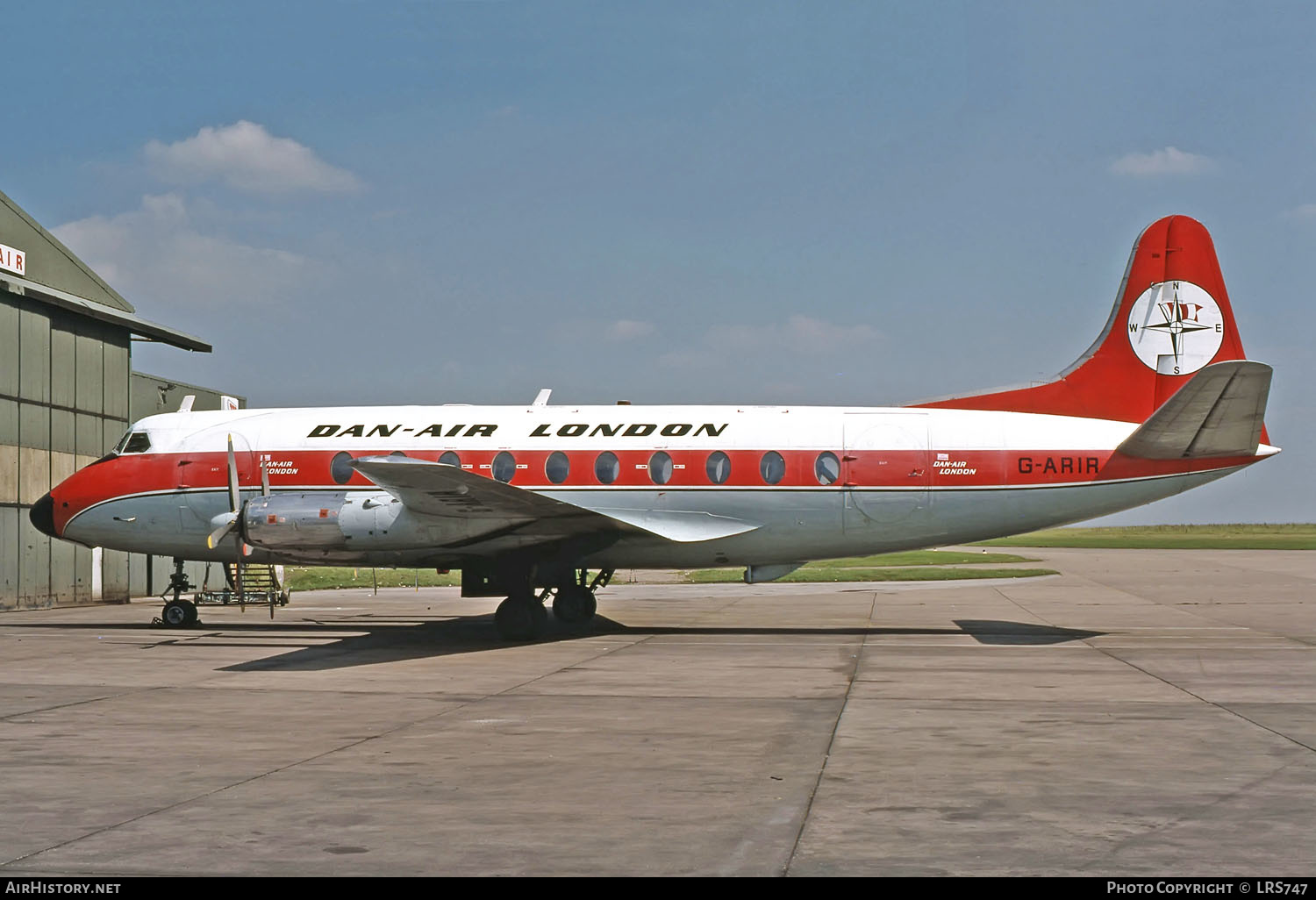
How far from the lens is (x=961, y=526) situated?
20625 millimetres

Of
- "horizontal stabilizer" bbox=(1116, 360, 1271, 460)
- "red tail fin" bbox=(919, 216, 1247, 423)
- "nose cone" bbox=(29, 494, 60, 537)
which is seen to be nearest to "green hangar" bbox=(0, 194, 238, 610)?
"nose cone" bbox=(29, 494, 60, 537)

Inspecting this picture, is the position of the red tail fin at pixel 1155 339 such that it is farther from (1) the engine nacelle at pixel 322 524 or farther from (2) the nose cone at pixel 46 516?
(2) the nose cone at pixel 46 516

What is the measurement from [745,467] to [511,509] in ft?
15.4

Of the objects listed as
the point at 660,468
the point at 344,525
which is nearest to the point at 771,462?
the point at 660,468

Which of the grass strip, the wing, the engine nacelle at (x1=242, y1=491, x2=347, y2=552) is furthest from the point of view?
the grass strip

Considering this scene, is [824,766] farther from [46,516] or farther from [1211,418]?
[46,516]

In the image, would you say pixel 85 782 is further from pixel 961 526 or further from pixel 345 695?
pixel 961 526

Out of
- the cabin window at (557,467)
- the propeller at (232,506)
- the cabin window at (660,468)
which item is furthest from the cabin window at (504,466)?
the propeller at (232,506)

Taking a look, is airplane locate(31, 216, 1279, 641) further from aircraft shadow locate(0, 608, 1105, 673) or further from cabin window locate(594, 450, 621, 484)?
aircraft shadow locate(0, 608, 1105, 673)

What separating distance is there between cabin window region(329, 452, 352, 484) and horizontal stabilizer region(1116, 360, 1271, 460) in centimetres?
1438

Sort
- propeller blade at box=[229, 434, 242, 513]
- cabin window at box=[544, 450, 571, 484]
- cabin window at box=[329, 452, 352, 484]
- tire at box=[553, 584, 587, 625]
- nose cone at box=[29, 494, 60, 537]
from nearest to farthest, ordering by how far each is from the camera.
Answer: propeller blade at box=[229, 434, 242, 513] < cabin window at box=[544, 450, 571, 484] < cabin window at box=[329, 452, 352, 484] < tire at box=[553, 584, 587, 625] < nose cone at box=[29, 494, 60, 537]

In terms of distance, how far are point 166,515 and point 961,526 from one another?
1537 cm

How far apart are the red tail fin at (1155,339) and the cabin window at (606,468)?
22.5 feet

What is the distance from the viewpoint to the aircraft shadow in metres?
18.7
